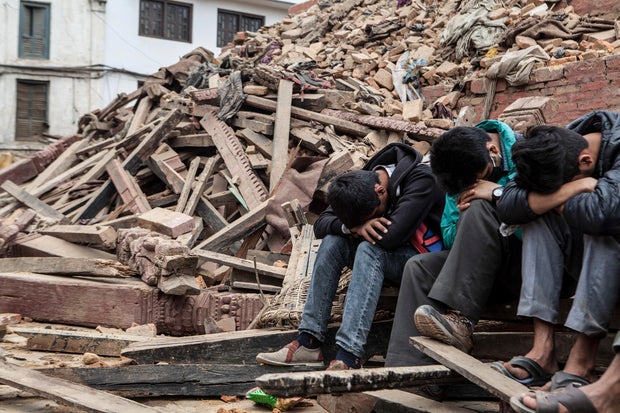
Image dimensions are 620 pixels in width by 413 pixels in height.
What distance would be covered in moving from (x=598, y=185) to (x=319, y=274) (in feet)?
5.38

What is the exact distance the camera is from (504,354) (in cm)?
385

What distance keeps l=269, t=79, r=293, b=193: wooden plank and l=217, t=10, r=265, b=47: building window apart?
21.4m

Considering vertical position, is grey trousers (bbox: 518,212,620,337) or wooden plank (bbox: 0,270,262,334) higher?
grey trousers (bbox: 518,212,620,337)

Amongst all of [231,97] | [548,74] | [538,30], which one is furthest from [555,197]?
[538,30]

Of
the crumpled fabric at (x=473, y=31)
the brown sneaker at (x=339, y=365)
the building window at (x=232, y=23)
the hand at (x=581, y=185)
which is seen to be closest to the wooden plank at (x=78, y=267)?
the brown sneaker at (x=339, y=365)

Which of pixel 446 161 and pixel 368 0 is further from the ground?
pixel 368 0

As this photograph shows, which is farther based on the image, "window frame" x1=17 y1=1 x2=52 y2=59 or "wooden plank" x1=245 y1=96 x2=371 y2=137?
"window frame" x1=17 y1=1 x2=52 y2=59

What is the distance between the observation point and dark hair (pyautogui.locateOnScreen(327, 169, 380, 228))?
4.13 meters

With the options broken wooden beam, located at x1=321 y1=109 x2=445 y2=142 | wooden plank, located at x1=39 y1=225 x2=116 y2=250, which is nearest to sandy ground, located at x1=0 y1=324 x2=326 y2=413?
wooden plank, located at x1=39 y1=225 x2=116 y2=250

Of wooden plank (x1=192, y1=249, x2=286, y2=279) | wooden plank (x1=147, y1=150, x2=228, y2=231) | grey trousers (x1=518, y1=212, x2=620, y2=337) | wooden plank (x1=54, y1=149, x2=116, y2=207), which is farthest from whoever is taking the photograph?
wooden plank (x1=54, y1=149, x2=116, y2=207)

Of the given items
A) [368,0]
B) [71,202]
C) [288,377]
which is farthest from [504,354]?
[368,0]

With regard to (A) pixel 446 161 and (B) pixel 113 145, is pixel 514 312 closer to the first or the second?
(A) pixel 446 161

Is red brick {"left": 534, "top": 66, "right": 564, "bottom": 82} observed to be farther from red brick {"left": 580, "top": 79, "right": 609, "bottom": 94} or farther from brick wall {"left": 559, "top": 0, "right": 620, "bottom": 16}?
brick wall {"left": 559, "top": 0, "right": 620, "bottom": 16}

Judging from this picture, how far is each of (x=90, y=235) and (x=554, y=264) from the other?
5.45 metres
